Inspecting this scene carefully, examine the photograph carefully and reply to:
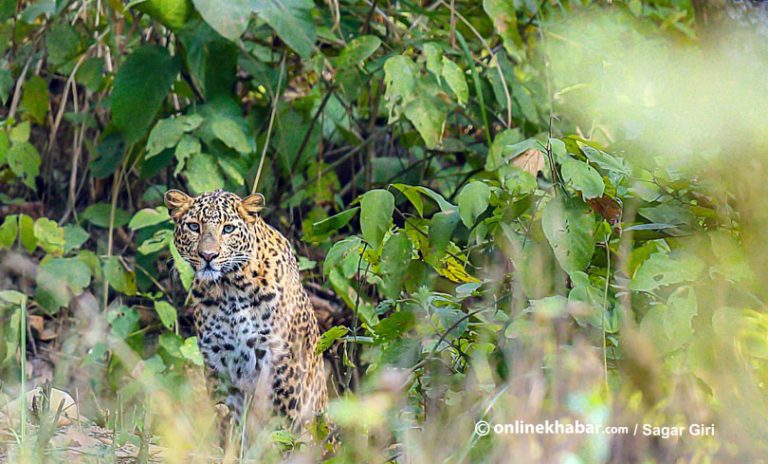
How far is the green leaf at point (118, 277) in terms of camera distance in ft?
16.8

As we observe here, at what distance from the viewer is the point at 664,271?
9.05ft

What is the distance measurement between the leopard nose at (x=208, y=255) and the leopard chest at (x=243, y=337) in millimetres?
189

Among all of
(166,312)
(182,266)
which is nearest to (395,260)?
(182,266)

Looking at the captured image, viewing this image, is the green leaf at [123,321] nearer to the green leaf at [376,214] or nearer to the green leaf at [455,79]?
the green leaf at [455,79]

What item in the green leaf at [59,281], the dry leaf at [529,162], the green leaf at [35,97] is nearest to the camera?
the dry leaf at [529,162]

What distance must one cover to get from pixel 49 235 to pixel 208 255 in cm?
173

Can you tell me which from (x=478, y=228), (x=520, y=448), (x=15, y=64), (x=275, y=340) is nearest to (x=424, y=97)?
(x=275, y=340)

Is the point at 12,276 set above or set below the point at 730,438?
below

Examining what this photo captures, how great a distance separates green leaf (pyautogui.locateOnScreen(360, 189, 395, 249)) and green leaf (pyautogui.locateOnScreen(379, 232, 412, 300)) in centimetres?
8

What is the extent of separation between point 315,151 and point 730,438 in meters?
3.00

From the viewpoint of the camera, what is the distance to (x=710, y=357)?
2.75 metres

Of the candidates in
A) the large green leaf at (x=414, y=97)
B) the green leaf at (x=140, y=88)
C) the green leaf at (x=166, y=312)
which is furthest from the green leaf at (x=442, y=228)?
the green leaf at (x=166, y=312)

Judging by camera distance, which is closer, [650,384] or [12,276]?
[650,384]

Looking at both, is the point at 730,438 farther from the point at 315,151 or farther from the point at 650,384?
the point at 315,151
